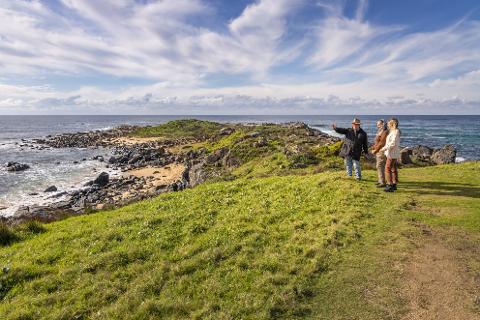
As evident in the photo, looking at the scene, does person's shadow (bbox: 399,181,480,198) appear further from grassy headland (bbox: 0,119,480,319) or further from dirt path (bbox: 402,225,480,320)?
dirt path (bbox: 402,225,480,320)

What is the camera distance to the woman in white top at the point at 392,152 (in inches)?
587

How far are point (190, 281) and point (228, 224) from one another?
169 inches

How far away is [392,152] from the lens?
1507 centimetres

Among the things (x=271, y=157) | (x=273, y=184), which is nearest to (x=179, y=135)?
(x=271, y=157)

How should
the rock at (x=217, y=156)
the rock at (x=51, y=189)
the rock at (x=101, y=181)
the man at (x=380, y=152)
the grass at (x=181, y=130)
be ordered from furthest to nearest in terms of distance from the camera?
the grass at (x=181, y=130), the rock at (x=101, y=181), the rock at (x=217, y=156), the rock at (x=51, y=189), the man at (x=380, y=152)

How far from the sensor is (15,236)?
15.2m

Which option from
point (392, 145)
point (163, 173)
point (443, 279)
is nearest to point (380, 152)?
point (392, 145)

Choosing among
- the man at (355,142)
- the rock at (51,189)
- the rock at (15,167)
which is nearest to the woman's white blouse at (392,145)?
the man at (355,142)

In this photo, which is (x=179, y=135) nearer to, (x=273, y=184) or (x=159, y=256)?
(x=273, y=184)

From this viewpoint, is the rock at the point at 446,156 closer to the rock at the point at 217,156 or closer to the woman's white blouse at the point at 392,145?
the rock at the point at 217,156

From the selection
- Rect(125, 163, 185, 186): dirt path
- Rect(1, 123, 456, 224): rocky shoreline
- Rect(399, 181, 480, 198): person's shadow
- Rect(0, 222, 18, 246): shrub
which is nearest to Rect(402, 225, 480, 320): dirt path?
Rect(399, 181, 480, 198): person's shadow

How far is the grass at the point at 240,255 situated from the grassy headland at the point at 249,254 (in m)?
0.04

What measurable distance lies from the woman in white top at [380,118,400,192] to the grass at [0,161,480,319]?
0.80 meters

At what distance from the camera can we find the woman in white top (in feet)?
48.9
